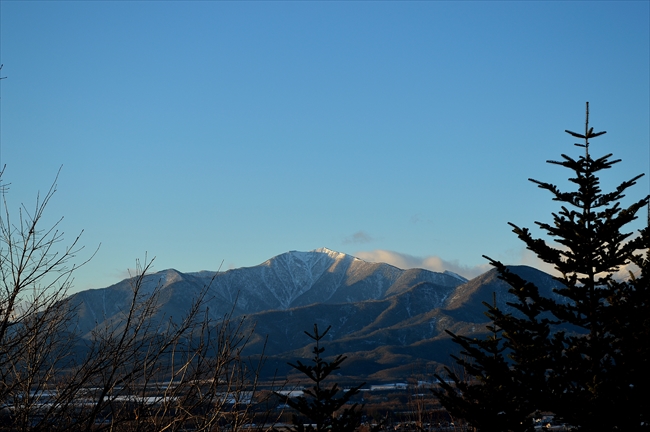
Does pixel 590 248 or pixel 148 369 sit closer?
pixel 590 248

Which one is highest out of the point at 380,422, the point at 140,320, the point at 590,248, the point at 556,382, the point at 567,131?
the point at 567,131

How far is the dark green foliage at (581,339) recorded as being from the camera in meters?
9.80

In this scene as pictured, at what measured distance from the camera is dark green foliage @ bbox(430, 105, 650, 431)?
9805 mm

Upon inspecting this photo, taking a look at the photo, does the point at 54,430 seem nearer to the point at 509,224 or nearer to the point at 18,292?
the point at 18,292

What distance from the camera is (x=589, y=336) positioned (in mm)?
10539

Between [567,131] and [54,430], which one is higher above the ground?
[567,131]

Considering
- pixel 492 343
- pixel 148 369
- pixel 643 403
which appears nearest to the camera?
pixel 643 403

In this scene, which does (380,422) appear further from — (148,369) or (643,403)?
(643,403)

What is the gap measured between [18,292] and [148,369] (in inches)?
109

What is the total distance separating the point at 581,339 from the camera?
408 inches

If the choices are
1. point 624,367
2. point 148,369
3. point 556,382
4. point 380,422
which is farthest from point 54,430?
point 624,367

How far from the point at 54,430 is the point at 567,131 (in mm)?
9679

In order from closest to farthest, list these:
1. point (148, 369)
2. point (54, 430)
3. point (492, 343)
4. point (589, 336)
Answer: point (589, 336), point (54, 430), point (148, 369), point (492, 343)

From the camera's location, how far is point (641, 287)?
1057cm
